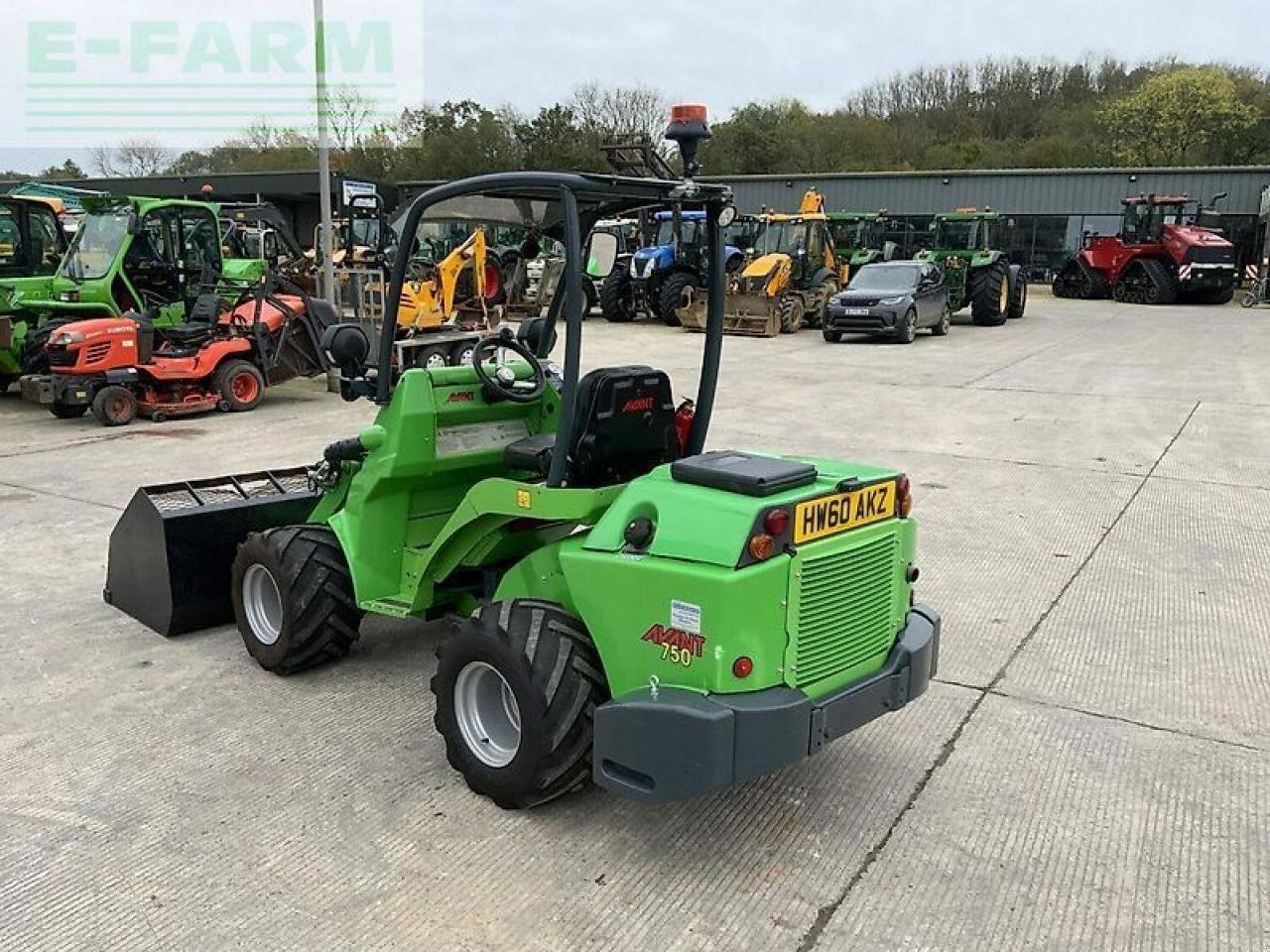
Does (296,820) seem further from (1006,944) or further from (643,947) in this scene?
(1006,944)

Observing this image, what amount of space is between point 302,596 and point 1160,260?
1142 inches

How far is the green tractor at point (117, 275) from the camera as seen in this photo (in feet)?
36.4

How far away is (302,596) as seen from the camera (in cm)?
424

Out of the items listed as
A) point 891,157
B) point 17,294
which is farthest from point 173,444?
point 891,157

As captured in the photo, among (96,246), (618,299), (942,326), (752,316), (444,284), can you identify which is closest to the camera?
(96,246)

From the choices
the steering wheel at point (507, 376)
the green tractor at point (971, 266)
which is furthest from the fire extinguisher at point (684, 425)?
the green tractor at point (971, 266)

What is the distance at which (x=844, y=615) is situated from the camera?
3.22 metres

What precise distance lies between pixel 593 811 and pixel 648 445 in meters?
1.26

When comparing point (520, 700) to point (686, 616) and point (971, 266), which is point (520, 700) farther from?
point (971, 266)

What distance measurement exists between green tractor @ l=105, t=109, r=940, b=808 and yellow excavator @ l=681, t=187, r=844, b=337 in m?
15.8

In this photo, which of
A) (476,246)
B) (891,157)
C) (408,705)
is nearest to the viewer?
(408,705)

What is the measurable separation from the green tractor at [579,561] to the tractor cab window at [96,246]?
7.60 meters

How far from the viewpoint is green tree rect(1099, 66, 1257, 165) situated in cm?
4331

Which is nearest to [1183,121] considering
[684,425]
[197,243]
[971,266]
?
[971,266]
